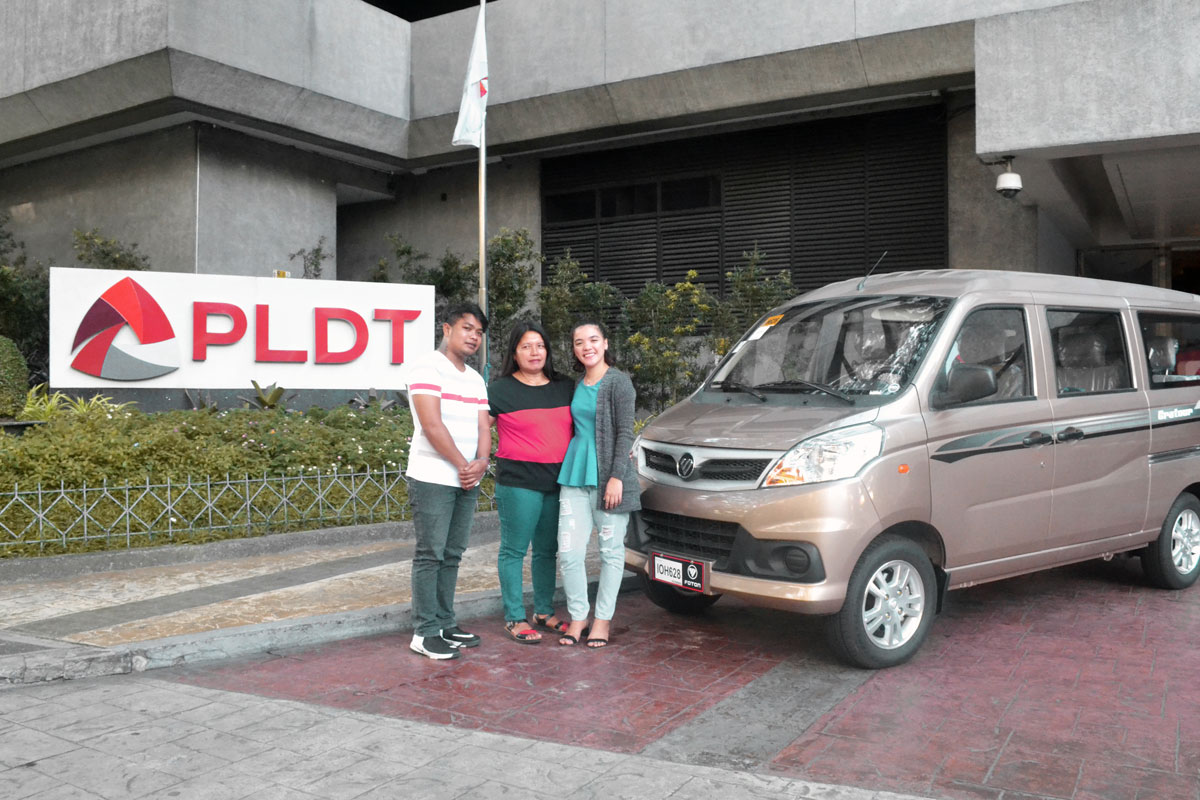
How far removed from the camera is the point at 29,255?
1827 cm

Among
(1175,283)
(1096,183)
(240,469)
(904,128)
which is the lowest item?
(240,469)

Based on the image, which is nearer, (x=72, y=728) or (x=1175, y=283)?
(x=72, y=728)

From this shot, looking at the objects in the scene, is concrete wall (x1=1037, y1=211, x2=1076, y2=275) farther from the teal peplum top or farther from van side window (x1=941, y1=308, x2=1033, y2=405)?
the teal peplum top

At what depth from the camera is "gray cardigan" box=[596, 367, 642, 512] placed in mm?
5555

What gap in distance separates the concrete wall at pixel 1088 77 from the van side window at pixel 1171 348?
322 cm

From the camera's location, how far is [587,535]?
5.79 metres

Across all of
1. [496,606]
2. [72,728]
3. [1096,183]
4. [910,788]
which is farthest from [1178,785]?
[1096,183]

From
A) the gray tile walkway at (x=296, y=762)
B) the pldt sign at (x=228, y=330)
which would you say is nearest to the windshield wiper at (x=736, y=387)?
the gray tile walkway at (x=296, y=762)

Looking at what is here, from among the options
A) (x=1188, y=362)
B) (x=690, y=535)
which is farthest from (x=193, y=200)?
(x=1188, y=362)

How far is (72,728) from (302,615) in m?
1.81

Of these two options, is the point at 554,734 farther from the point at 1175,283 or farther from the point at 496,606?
the point at 1175,283

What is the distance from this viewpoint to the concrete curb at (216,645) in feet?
16.7

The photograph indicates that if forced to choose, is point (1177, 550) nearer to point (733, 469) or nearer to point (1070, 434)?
point (1070, 434)

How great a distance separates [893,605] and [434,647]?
2.58 metres
